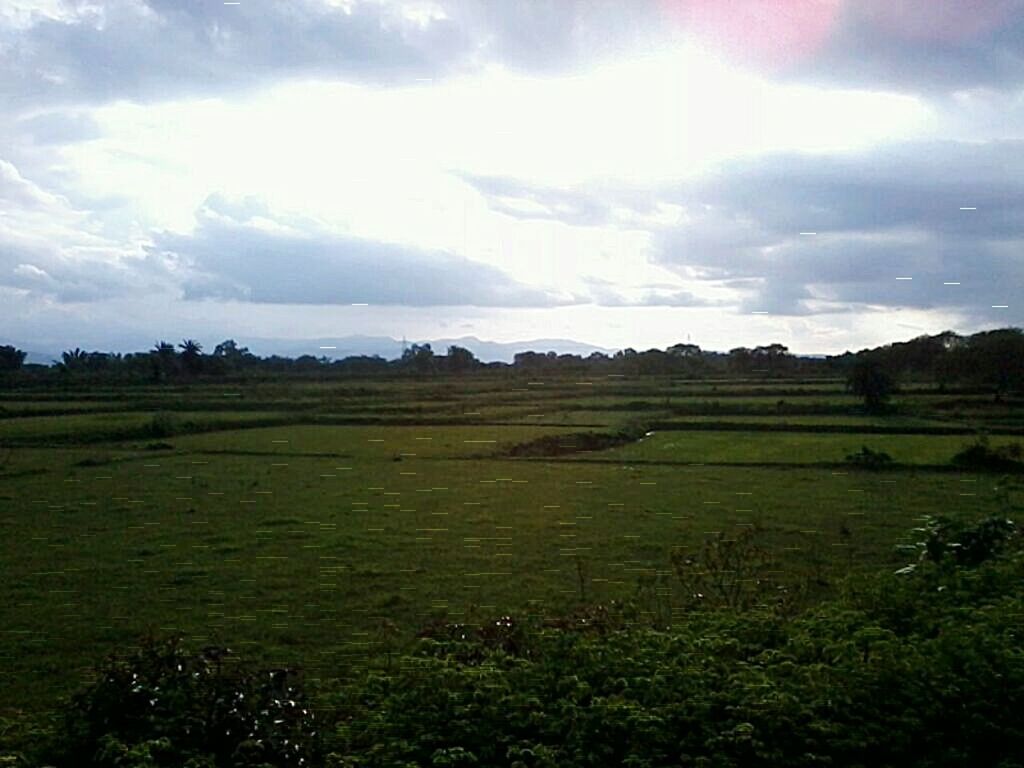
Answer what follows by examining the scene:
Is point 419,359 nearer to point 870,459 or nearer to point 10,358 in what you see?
point 10,358

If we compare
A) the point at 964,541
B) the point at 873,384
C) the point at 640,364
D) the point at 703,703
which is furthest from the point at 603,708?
the point at 640,364

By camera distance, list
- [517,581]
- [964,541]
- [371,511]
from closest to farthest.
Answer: [964,541] < [517,581] < [371,511]

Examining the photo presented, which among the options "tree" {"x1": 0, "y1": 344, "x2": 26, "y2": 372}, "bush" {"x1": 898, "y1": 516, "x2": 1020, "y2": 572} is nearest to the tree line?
"tree" {"x1": 0, "y1": 344, "x2": 26, "y2": 372}

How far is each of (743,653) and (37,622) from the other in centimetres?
951

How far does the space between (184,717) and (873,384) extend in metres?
42.8

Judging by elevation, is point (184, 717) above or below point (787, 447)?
above

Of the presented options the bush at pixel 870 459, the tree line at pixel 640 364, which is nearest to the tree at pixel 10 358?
the tree line at pixel 640 364

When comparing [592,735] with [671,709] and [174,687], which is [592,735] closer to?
[671,709]

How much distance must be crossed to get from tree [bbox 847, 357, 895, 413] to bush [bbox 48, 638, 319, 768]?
41.8 m

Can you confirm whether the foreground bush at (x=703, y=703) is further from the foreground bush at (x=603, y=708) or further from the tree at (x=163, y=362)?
the tree at (x=163, y=362)

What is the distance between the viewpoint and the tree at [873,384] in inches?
1693

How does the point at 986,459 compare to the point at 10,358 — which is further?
the point at 10,358

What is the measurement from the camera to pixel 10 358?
1768 inches

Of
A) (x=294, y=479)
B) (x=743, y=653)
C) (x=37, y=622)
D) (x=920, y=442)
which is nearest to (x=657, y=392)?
(x=920, y=442)
